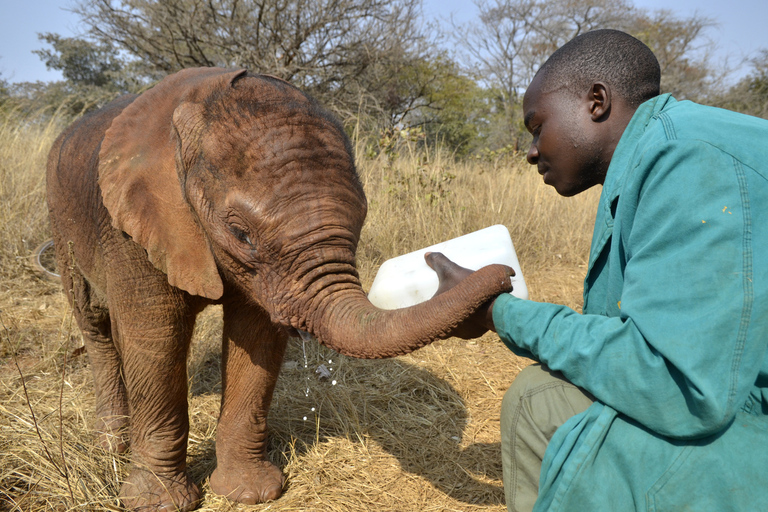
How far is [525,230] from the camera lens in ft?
25.4

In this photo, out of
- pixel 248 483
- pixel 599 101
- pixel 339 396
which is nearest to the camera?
pixel 599 101

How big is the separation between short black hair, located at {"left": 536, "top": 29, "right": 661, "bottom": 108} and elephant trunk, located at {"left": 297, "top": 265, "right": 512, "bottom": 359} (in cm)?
79

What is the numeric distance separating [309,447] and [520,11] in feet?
80.9

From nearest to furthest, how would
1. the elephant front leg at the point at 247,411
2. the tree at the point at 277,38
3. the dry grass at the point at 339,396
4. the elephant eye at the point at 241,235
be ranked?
the elephant eye at the point at 241,235, the dry grass at the point at 339,396, the elephant front leg at the point at 247,411, the tree at the point at 277,38

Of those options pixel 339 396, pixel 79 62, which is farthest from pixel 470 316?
pixel 79 62

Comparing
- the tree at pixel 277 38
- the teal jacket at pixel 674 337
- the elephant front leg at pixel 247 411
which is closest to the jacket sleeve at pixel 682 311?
the teal jacket at pixel 674 337

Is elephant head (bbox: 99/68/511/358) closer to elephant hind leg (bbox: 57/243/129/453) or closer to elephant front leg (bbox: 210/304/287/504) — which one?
elephant front leg (bbox: 210/304/287/504)

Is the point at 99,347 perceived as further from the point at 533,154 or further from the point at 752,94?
the point at 752,94

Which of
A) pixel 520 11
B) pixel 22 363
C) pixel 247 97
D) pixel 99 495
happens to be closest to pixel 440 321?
pixel 247 97

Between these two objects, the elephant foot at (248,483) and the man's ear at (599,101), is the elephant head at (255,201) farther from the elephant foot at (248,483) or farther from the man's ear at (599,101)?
the elephant foot at (248,483)

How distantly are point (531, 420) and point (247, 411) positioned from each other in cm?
184

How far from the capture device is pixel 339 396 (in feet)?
13.7

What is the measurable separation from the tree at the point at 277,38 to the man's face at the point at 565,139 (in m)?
8.80

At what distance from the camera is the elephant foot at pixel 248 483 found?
313 cm
